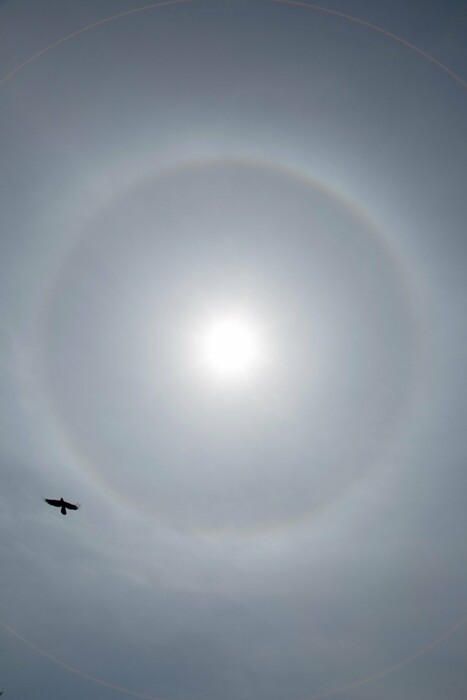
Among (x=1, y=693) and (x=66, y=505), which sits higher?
(x=66, y=505)

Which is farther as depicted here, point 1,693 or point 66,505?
point 1,693
